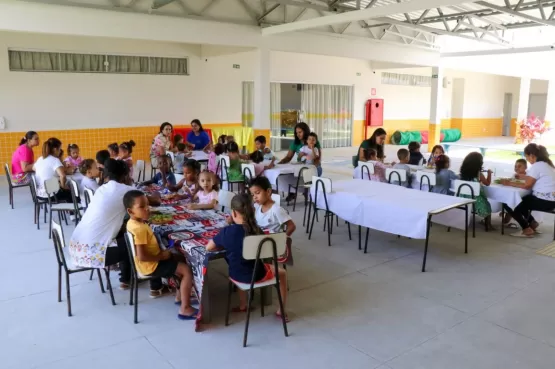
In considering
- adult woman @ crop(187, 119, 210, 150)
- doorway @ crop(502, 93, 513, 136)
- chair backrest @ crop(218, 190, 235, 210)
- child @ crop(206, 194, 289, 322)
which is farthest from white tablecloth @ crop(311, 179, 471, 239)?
doorway @ crop(502, 93, 513, 136)

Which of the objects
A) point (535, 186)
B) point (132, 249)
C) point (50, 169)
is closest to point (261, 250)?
point (132, 249)

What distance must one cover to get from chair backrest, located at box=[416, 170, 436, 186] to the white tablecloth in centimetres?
51

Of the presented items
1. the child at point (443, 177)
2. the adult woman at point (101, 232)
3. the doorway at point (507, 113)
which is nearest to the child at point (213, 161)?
the child at point (443, 177)

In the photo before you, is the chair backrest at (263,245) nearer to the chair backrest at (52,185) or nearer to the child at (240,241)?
the child at (240,241)

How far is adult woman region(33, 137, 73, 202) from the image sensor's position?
219 inches

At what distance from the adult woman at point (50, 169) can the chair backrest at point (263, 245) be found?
142 inches

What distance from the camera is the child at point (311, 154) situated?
272 inches

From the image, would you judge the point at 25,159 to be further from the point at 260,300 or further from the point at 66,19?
the point at 260,300

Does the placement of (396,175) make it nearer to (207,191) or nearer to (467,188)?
(467,188)

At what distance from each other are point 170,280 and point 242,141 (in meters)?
7.93

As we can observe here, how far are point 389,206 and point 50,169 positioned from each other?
408 cm

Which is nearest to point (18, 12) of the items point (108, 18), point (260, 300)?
point (108, 18)

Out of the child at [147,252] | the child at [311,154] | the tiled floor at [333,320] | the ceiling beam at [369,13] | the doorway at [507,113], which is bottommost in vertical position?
the tiled floor at [333,320]

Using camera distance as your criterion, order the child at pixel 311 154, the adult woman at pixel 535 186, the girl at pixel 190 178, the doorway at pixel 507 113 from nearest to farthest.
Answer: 1. the girl at pixel 190 178
2. the adult woman at pixel 535 186
3. the child at pixel 311 154
4. the doorway at pixel 507 113
